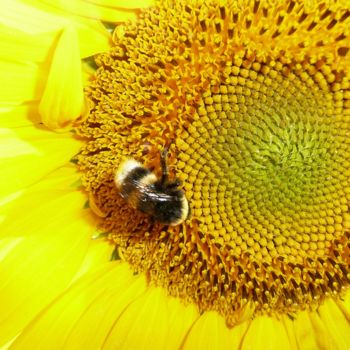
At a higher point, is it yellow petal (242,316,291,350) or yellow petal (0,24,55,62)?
yellow petal (0,24,55,62)

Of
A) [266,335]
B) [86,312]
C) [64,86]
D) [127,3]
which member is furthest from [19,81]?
[266,335]

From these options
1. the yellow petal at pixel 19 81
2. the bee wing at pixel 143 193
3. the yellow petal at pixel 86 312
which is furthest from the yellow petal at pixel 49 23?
the yellow petal at pixel 86 312

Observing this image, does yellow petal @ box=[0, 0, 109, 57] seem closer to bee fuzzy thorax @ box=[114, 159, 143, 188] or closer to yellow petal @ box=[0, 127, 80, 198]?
yellow petal @ box=[0, 127, 80, 198]

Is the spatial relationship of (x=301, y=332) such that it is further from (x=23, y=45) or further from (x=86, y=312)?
(x=23, y=45)

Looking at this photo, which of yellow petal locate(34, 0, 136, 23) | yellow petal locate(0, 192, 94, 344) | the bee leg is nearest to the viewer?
the bee leg

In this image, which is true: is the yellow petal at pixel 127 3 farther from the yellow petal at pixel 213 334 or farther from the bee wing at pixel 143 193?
the yellow petal at pixel 213 334

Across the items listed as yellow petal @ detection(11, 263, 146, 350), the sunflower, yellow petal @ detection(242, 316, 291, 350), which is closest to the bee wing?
the sunflower
